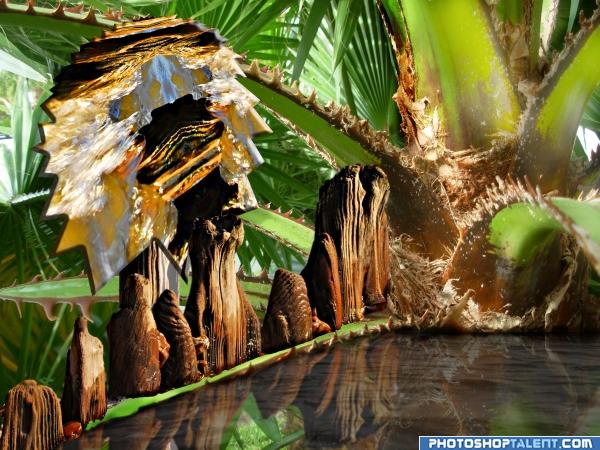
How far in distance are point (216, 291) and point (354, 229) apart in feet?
0.95

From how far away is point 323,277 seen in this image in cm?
102

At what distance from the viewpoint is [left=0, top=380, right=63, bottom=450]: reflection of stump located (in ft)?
2.00

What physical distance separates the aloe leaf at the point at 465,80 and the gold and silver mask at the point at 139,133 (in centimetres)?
58

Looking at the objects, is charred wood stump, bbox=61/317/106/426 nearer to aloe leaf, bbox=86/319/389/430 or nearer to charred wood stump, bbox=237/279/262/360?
aloe leaf, bbox=86/319/389/430

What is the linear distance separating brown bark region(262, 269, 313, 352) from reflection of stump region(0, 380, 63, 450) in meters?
0.33

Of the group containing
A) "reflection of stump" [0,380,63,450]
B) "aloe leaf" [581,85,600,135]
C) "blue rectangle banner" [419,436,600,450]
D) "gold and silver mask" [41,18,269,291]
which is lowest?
"blue rectangle banner" [419,436,600,450]

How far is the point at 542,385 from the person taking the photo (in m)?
0.92

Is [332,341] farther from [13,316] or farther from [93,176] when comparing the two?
[13,316]

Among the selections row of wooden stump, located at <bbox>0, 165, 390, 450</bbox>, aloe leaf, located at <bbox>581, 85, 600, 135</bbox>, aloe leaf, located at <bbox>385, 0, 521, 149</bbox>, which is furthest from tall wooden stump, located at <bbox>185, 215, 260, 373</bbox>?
aloe leaf, located at <bbox>581, 85, 600, 135</bbox>

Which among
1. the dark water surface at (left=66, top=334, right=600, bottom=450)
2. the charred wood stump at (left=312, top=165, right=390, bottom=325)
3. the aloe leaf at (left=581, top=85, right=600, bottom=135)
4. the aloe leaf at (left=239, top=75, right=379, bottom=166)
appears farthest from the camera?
the aloe leaf at (left=581, top=85, right=600, bottom=135)

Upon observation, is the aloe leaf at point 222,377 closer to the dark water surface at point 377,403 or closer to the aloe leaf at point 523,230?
the dark water surface at point 377,403

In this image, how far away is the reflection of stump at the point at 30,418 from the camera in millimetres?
609

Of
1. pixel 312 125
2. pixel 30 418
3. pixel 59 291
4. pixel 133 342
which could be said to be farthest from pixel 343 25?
pixel 30 418

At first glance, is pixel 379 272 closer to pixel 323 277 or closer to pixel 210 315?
pixel 323 277
